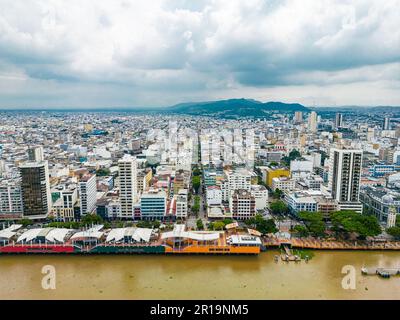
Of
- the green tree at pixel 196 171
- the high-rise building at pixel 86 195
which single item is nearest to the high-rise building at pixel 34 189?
the high-rise building at pixel 86 195

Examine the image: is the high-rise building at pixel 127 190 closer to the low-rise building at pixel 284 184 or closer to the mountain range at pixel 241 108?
the low-rise building at pixel 284 184

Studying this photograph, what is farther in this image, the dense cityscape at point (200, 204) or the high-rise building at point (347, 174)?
the high-rise building at point (347, 174)

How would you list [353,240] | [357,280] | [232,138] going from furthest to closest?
[232,138] → [353,240] → [357,280]

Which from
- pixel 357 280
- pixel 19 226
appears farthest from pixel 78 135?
pixel 357 280

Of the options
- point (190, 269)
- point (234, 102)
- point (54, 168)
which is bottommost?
point (190, 269)

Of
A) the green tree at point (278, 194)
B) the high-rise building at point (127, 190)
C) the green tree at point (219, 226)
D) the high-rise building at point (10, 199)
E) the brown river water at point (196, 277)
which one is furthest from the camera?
the green tree at point (278, 194)

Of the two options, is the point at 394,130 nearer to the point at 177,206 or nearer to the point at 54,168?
the point at 177,206

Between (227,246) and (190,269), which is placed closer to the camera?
(190,269)
